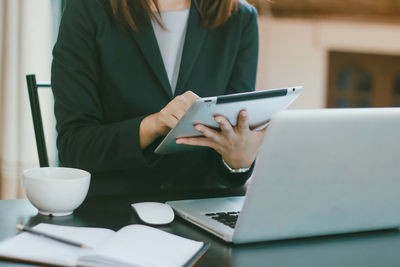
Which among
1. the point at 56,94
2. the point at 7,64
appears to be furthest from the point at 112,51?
the point at 7,64

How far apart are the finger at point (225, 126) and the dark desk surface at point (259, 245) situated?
18 centimetres

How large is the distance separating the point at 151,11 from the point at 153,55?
4.5 inches

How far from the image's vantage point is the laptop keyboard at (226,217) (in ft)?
2.75

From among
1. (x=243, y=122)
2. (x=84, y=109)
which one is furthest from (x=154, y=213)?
(x=84, y=109)

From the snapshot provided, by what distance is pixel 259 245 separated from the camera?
0.77m

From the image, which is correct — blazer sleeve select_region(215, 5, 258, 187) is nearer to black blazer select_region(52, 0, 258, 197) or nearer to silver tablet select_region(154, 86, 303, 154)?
black blazer select_region(52, 0, 258, 197)

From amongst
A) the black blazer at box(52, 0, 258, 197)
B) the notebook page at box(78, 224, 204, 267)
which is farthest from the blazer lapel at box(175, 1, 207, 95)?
the notebook page at box(78, 224, 204, 267)

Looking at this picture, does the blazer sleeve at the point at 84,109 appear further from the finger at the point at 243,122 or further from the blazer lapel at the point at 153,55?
the finger at the point at 243,122

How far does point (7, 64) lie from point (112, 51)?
190 centimetres

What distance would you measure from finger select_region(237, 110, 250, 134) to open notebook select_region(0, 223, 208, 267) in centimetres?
26

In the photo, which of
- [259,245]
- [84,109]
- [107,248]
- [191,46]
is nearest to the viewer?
[107,248]

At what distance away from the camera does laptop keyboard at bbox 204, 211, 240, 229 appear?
2.75 feet

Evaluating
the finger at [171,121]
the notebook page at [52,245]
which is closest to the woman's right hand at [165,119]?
the finger at [171,121]

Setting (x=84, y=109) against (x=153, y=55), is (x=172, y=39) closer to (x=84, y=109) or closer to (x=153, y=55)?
(x=153, y=55)
